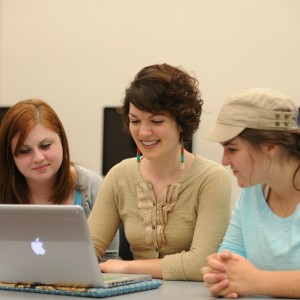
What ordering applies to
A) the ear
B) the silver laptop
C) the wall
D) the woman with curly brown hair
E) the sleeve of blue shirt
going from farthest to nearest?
the wall, the woman with curly brown hair, the sleeve of blue shirt, the ear, the silver laptop

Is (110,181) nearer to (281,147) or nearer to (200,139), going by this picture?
(281,147)

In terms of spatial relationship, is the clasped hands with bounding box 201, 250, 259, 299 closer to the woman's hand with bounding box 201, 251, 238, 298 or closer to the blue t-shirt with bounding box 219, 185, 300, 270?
the woman's hand with bounding box 201, 251, 238, 298

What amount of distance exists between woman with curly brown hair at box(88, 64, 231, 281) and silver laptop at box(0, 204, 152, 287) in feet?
1.30

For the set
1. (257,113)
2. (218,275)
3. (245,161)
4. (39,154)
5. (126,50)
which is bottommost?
(218,275)

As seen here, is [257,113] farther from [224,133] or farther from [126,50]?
[126,50]

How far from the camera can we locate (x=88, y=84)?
479cm

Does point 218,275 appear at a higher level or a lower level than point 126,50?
Result: lower

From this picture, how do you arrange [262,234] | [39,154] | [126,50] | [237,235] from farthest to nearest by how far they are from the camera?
[126,50] → [39,154] → [237,235] → [262,234]

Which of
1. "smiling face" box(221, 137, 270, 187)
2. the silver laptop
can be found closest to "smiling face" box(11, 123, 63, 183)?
the silver laptop

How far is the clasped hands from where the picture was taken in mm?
1796

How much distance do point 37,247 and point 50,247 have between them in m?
0.05

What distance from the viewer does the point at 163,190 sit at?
246cm

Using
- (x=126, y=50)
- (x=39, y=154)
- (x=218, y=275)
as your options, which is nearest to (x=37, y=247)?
(x=218, y=275)

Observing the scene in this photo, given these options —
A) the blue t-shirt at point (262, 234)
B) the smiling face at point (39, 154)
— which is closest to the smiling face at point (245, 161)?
the blue t-shirt at point (262, 234)
